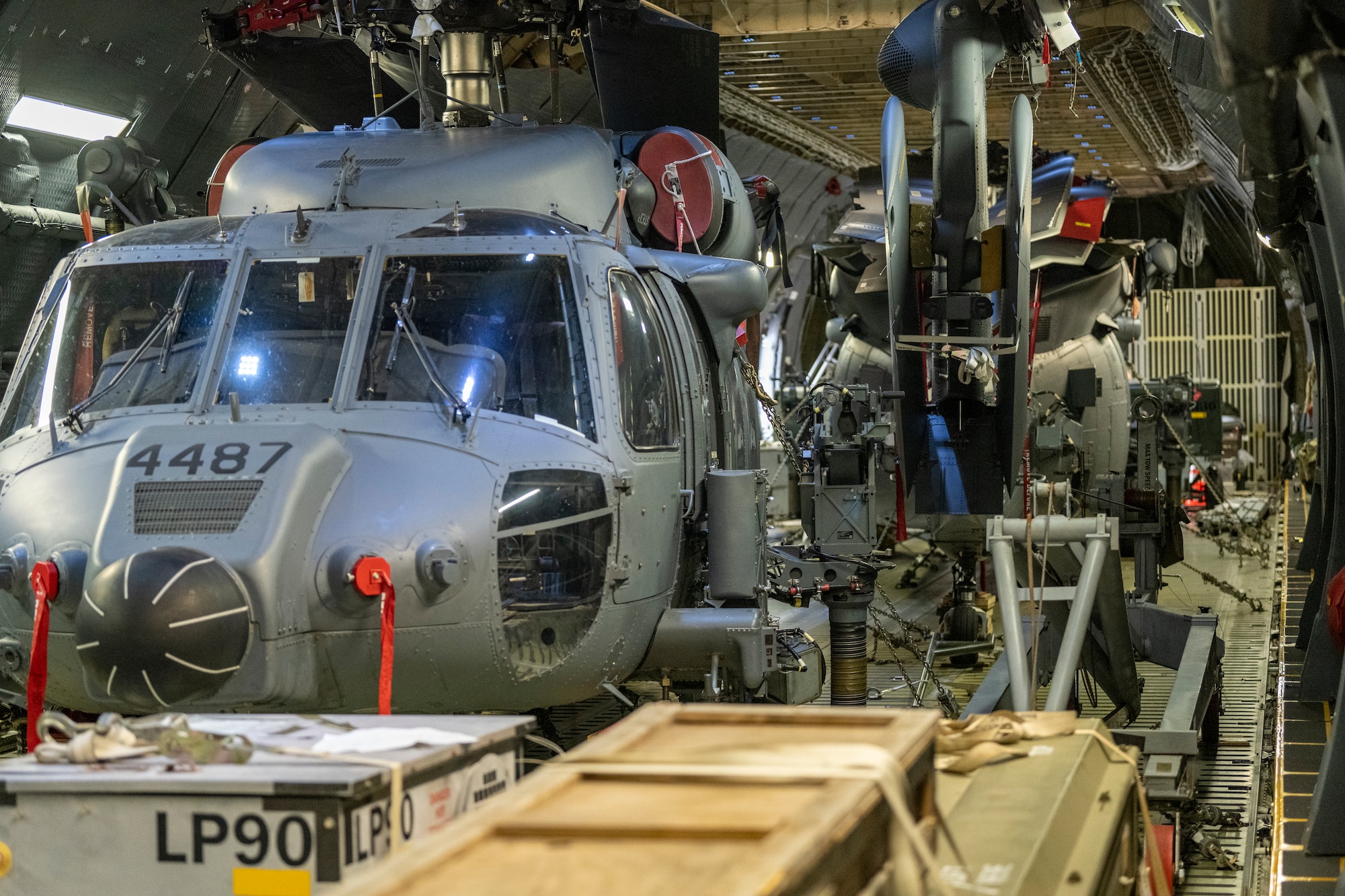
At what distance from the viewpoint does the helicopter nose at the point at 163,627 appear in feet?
16.2

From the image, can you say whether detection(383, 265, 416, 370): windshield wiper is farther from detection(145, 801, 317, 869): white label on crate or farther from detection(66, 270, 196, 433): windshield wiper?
detection(145, 801, 317, 869): white label on crate

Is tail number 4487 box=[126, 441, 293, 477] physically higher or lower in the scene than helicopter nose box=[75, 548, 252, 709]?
higher

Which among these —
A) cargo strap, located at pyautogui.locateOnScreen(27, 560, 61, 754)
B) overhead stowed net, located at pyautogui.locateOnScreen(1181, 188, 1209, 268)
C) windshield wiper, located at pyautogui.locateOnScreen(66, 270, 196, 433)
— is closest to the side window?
windshield wiper, located at pyautogui.locateOnScreen(66, 270, 196, 433)

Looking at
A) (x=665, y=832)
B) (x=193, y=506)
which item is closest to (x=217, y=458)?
(x=193, y=506)

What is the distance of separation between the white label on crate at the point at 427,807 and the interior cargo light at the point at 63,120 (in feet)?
31.0

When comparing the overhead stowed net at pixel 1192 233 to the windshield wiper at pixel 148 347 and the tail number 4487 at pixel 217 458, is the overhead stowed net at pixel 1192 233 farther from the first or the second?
the tail number 4487 at pixel 217 458

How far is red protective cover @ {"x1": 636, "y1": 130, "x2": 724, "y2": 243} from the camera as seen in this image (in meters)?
8.59

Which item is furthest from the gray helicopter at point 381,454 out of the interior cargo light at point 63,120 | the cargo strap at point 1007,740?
the interior cargo light at point 63,120

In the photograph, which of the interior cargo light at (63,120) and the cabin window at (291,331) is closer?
the cabin window at (291,331)

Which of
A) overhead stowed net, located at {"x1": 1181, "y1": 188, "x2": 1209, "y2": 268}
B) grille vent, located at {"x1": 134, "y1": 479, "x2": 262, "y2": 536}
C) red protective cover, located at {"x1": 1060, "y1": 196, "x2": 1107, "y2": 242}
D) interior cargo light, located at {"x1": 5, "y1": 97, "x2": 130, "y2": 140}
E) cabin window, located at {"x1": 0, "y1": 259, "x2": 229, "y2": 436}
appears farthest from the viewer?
overhead stowed net, located at {"x1": 1181, "y1": 188, "x2": 1209, "y2": 268}

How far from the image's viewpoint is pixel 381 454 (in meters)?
5.78

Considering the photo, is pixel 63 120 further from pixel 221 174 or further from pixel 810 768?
pixel 810 768

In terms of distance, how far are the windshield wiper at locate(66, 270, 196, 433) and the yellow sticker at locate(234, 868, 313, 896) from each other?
3.21 meters

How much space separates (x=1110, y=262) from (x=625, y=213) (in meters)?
7.93
